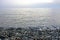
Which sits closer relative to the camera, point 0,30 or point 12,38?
point 12,38

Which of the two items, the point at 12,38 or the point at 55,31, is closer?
the point at 12,38

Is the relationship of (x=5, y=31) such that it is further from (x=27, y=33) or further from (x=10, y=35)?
(x=27, y=33)

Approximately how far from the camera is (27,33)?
124 centimetres

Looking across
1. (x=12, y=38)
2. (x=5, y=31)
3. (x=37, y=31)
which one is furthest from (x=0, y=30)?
(x=37, y=31)

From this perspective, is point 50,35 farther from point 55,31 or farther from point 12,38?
point 12,38

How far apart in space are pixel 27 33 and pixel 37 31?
12cm

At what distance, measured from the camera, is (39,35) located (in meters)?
1.22

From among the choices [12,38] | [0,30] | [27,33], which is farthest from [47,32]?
[0,30]

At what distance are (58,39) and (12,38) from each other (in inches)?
16.4

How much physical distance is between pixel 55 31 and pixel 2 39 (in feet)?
1.70

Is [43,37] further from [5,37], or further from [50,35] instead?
[5,37]

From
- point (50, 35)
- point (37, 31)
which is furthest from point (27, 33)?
point (50, 35)

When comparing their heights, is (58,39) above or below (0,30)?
below

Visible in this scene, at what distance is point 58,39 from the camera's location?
1.18m
